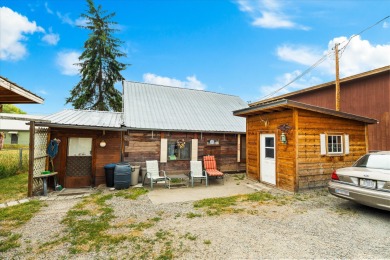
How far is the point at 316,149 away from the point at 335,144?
1.25 meters

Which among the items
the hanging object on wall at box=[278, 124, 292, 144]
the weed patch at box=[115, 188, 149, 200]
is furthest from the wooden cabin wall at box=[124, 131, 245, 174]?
the hanging object on wall at box=[278, 124, 292, 144]

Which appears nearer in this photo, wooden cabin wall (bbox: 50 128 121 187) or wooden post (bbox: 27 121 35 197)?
wooden post (bbox: 27 121 35 197)

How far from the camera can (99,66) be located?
1920cm

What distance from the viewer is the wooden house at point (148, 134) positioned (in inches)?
321

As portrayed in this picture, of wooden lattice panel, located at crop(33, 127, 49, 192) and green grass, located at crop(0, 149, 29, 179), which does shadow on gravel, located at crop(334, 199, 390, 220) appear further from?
green grass, located at crop(0, 149, 29, 179)

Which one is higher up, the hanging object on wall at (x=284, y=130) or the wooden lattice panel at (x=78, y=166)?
the hanging object on wall at (x=284, y=130)

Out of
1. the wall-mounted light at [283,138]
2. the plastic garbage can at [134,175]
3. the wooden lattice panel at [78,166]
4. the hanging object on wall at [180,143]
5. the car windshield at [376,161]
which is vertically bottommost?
the plastic garbage can at [134,175]

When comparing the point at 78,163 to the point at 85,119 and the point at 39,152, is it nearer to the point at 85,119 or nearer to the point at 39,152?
the point at 39,152

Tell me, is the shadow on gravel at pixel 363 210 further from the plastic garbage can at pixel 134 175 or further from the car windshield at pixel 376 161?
the plastic garbage can at pixel 134 175

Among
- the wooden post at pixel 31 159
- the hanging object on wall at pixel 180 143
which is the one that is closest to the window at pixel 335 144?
the hanging object on wall at pixel 180 143

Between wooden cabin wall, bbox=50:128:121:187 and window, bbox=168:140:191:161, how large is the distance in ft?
8.39

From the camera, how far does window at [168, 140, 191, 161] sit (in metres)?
10.3

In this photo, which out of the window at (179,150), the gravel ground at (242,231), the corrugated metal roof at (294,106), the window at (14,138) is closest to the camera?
the gravel ground at (242,231)

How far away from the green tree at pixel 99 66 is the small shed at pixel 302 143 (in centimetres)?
1545
